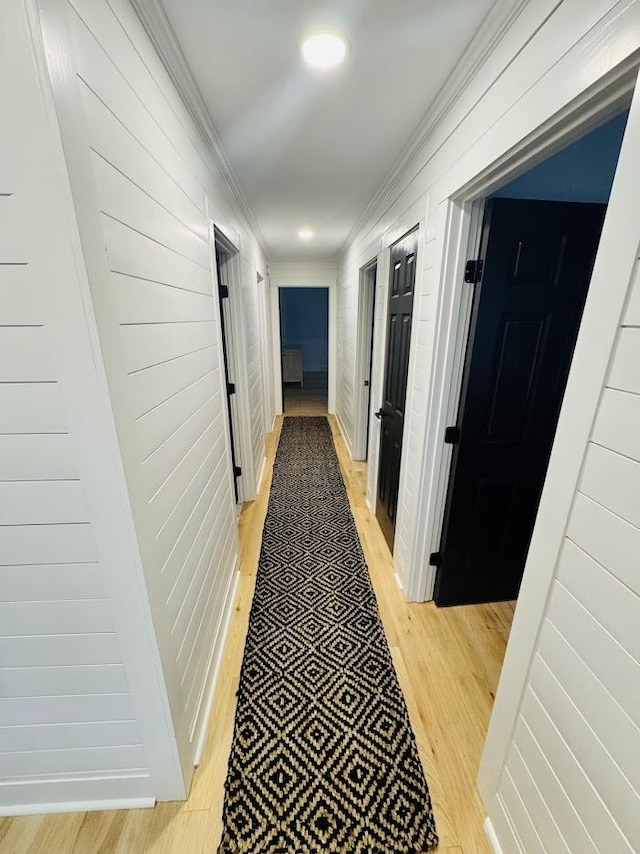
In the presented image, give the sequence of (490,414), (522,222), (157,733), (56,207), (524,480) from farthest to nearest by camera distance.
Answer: (524,480), (490,414), (522,222), (157,733), (56,207)

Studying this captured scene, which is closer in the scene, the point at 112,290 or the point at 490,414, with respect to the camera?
the point at 112,290

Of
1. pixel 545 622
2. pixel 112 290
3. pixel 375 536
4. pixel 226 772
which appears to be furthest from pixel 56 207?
pixel 375 536

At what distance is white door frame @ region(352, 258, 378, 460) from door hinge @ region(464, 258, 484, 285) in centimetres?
184

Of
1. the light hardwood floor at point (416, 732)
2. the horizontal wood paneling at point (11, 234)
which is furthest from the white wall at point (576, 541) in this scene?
the horizontal wood paneling at point (11, 234)

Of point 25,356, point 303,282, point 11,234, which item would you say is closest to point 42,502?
point 25,356

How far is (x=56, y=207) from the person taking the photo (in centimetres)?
62

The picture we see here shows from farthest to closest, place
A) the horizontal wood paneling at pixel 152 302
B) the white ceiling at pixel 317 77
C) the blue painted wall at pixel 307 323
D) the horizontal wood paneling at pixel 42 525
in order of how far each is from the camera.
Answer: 1. the blue painted wall at pixel 307 323
2. the white ceiling at pixel 317 77
3. the horizontal wood paneling at pixel 152 302
4. the horizontal wood paneling at pixel 42 525

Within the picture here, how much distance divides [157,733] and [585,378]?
1514 mm

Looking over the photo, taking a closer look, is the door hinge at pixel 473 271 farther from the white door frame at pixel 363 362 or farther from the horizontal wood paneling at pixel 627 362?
the white door frame at pixel 363 362

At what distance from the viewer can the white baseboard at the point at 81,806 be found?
111 cm

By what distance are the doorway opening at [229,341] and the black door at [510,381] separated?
4.64ft

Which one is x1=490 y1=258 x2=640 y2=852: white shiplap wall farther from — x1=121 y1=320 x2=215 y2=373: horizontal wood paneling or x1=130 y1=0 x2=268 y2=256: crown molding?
x1=130 y1=0 x2=268 y2=256: crown molding

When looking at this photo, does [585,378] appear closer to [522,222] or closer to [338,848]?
[522,222]

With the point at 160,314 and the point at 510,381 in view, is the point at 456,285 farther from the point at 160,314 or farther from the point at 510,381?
the point at 160,314
